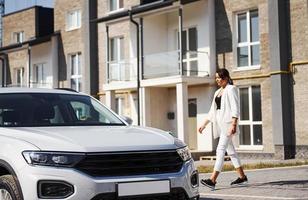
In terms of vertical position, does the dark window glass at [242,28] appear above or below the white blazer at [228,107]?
above

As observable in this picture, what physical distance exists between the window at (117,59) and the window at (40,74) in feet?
26.9

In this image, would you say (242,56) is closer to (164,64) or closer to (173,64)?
(173,64)

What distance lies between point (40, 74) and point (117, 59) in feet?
31.6

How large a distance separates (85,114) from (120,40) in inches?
884

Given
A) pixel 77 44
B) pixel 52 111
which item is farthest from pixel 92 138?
pixel 77 44

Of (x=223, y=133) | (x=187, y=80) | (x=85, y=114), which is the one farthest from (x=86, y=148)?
(x=187, y=80)

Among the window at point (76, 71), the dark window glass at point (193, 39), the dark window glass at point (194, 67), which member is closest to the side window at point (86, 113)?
the dark window glass at point (194, 67)

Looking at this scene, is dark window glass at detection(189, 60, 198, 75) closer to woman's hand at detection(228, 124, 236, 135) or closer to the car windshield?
woman's hand at detection(228, 124, 236, 135)

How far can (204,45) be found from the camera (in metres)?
24.5

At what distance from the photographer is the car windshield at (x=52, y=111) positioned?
256 inches

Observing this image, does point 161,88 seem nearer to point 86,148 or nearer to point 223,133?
point 223,133

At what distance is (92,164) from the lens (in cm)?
530

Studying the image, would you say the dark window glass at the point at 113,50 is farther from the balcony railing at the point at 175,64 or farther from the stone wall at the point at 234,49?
the stone wall at the point at 234,49

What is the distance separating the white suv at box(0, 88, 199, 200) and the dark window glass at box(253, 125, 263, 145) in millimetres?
16635
